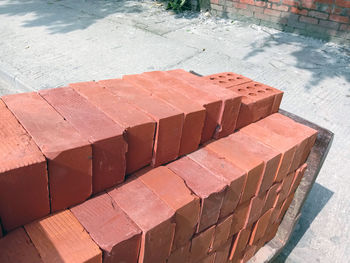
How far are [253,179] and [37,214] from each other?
1.22m

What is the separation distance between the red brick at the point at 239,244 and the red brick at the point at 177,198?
0.66m

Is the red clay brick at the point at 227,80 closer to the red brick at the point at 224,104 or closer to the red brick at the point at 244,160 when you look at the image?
the red brick at the point at 224,104

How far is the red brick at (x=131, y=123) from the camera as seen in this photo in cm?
157

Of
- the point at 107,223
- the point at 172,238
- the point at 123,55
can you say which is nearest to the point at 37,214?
the point at 107,223

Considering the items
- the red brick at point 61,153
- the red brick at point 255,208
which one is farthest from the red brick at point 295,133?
the red brick at point 61,153

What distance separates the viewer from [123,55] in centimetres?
602

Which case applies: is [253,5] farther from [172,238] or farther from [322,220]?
[172,238]

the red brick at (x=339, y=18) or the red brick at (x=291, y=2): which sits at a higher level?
the red brick at (x=291, y=2)

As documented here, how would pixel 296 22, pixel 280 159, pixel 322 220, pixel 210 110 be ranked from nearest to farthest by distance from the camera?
pixel 210 110 → pixel 280 159 → pixel 322 220 → pixel 296 22

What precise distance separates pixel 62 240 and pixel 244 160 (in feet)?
3.69

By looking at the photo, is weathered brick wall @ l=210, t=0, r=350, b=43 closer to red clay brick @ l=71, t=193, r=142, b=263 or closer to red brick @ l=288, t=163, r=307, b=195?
red brick @ l=288, t=163, r=307, b=195

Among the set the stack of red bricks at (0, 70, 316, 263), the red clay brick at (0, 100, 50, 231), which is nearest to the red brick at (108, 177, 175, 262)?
the stack of red bricks at (0, 70, 316, 263)

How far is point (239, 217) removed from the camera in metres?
2.08

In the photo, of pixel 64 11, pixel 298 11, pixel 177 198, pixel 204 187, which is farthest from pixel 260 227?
pixel 64 11
